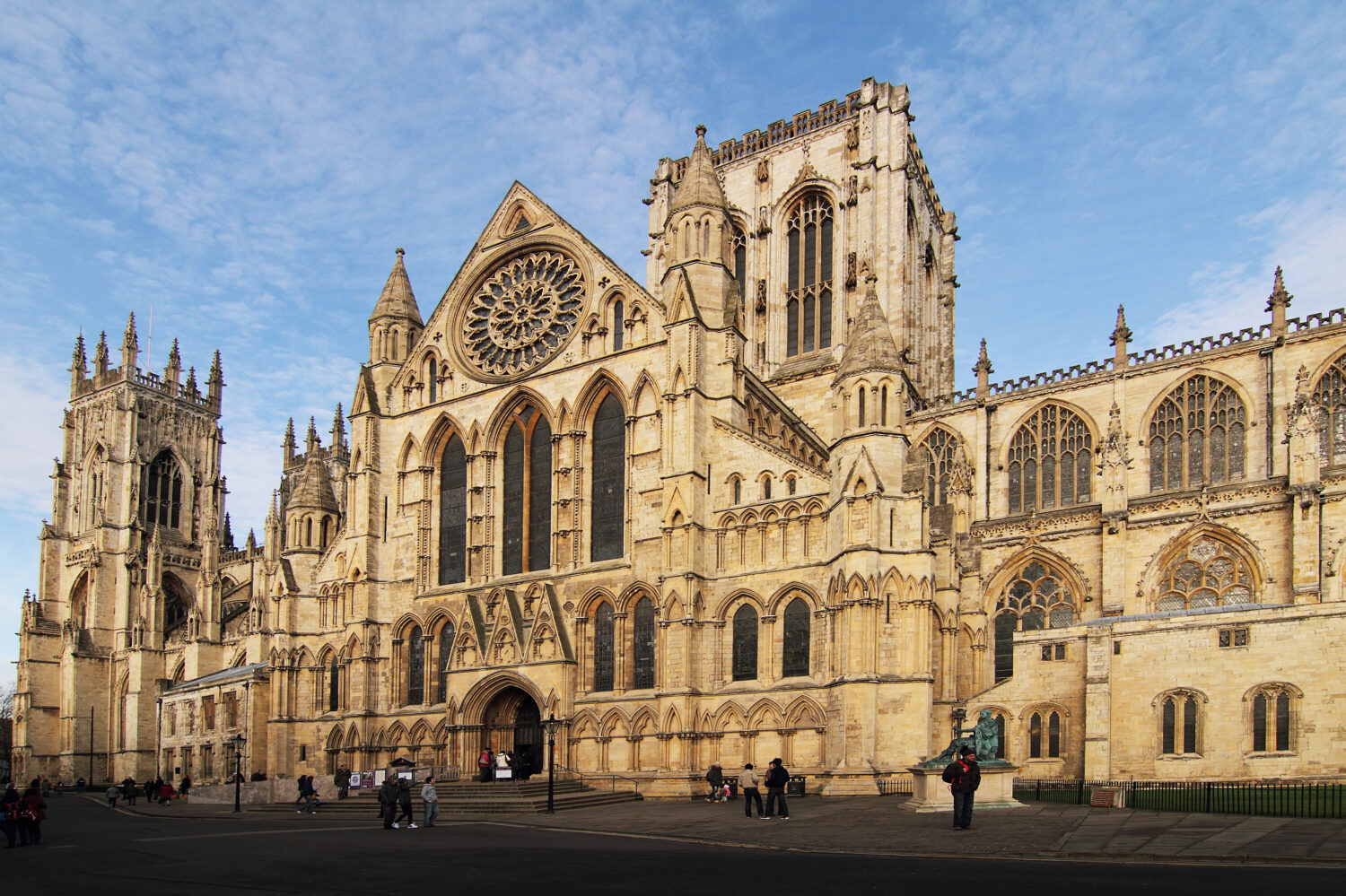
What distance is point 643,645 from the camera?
3459 centimetres

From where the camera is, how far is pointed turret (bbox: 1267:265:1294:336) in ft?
132

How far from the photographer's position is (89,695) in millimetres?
69062

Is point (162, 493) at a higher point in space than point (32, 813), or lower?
higher

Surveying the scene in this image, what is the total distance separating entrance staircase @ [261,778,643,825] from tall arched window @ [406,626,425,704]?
433 centimetres

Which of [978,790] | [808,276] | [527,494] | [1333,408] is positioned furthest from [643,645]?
[808,276]

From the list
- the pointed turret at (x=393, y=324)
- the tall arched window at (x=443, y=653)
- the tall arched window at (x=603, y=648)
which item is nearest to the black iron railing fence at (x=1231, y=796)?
the tall arched window at (x=603, y=648)

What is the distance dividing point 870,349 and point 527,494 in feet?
40.6

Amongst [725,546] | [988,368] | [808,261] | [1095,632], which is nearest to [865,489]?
[725,546]

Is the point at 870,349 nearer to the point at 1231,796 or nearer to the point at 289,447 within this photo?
the point at 1231,796

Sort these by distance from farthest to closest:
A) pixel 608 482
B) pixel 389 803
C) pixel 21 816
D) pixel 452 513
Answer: pixel 452 513 < pixel 608 482 < pixel 389 803 < pixel 21 816

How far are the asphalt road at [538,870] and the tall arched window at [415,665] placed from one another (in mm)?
14851

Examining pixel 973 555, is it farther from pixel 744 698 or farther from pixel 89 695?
pixel 89 695

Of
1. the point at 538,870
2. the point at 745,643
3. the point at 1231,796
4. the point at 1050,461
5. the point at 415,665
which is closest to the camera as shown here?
the point at 538,870

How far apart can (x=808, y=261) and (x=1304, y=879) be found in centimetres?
4438
